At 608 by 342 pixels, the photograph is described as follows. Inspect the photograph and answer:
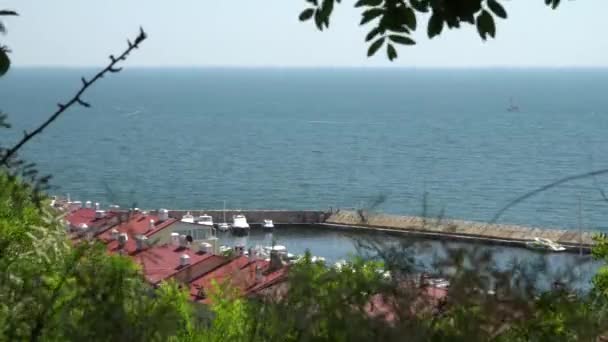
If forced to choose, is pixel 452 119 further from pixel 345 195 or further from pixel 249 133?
pixel 345 195

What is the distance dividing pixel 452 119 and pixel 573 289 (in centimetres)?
13113

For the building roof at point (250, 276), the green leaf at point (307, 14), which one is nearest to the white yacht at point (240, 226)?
the green leaf at point (307, 14)

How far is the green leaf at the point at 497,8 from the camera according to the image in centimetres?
332

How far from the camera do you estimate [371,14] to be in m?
3.53

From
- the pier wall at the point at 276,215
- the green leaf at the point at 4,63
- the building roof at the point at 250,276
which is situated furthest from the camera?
the pier wall at the point at 276,215

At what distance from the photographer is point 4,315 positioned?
2311mm

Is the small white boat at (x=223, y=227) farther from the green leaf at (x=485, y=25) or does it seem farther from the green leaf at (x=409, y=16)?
the green leaf at (x=485, y=25)

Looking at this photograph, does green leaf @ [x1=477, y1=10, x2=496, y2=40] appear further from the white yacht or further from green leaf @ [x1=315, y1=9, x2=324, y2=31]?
the white yacht

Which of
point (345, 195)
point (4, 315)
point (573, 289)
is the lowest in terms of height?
point (345, 195)

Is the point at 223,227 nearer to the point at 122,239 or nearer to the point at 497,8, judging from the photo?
the point at 497,8

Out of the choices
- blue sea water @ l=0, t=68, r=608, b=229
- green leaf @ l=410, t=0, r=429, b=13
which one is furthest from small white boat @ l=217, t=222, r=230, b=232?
green leaf @ l=410, t=0, r=429, b=13

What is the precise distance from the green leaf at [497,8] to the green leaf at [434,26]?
0.50 feet

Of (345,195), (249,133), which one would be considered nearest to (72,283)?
(345,195)

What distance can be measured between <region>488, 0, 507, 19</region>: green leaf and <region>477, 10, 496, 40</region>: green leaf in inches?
0.9
